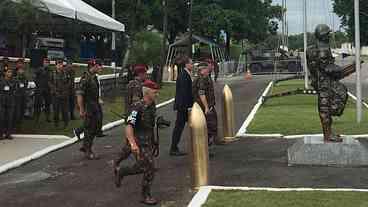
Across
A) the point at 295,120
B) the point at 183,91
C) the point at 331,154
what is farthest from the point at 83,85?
the point at 295,120

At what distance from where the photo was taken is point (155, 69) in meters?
30.9

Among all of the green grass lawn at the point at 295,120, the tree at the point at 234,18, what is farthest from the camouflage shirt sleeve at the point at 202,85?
the tree at the point at 234,18

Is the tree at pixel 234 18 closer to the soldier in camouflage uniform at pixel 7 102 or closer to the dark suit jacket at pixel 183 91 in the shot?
the soldier in camouflage uniform at pixel 7 102

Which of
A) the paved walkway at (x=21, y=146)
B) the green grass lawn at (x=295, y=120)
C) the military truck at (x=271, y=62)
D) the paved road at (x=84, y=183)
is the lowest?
the paved road at (x=84, y=183)

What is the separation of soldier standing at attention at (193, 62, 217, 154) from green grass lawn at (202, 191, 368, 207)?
3.34m

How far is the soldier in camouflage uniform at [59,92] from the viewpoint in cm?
1574

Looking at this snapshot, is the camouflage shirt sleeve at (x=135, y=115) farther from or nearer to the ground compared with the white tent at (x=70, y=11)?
nearer to the ground

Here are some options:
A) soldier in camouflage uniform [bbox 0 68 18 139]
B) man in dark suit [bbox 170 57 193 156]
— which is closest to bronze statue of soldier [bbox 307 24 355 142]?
man in dark suit [bbox 170 57 193 156]

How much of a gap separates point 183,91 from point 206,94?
1.62 feet

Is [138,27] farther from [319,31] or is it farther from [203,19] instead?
[319,31]

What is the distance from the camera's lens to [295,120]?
15609 millimetres

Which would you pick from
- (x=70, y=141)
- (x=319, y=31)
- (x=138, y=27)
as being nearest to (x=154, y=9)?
(x=138, y=27)

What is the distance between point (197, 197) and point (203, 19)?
46.9 m

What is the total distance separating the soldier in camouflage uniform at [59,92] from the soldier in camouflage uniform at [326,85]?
7.78 meters
